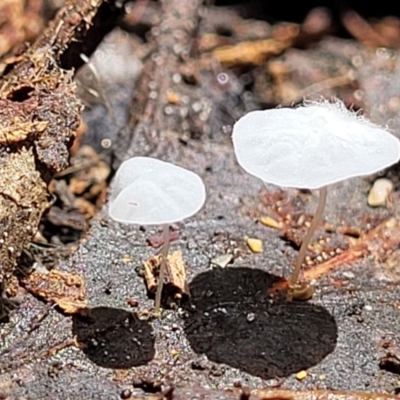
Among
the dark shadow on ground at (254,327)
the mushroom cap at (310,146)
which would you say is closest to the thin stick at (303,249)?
the dark shadow on ground at (254,327)

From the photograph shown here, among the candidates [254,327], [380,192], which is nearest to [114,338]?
[254,327]

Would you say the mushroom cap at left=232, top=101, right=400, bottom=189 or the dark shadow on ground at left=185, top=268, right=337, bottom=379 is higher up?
the mushroom cap at left=232, top=101, right=400, bottom=189

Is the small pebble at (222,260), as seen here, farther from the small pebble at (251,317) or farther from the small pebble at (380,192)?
the small pebble at (380,192)

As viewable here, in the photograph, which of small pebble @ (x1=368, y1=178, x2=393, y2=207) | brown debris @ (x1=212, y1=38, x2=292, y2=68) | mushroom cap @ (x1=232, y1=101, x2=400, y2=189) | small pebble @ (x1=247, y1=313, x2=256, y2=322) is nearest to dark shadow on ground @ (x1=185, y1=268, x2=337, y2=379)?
small pebble @ (x1=247, y1=313, x2=256, y2=322)

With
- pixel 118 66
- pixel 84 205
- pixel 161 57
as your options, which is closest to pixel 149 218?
pixel 84 205

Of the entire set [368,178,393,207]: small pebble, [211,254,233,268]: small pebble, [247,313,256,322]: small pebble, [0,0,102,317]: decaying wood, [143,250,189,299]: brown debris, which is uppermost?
[0,0,102,317]: decaying wood

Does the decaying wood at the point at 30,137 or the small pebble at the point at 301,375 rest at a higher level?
the decaying wood at the point at 30,137

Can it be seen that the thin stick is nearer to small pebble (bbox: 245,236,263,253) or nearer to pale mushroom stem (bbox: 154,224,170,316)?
small pebble (bbox: 245,236,263,253)

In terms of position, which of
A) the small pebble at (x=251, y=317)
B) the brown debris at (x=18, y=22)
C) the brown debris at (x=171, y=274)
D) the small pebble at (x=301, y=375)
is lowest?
the brown debris at (x=18, y=22)

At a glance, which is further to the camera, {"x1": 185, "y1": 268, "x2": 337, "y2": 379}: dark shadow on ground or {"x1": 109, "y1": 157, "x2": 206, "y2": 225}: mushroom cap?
{"x1": 185, "y1": 268, "x2": 337, "y2": 379}: dark shadow on ground
